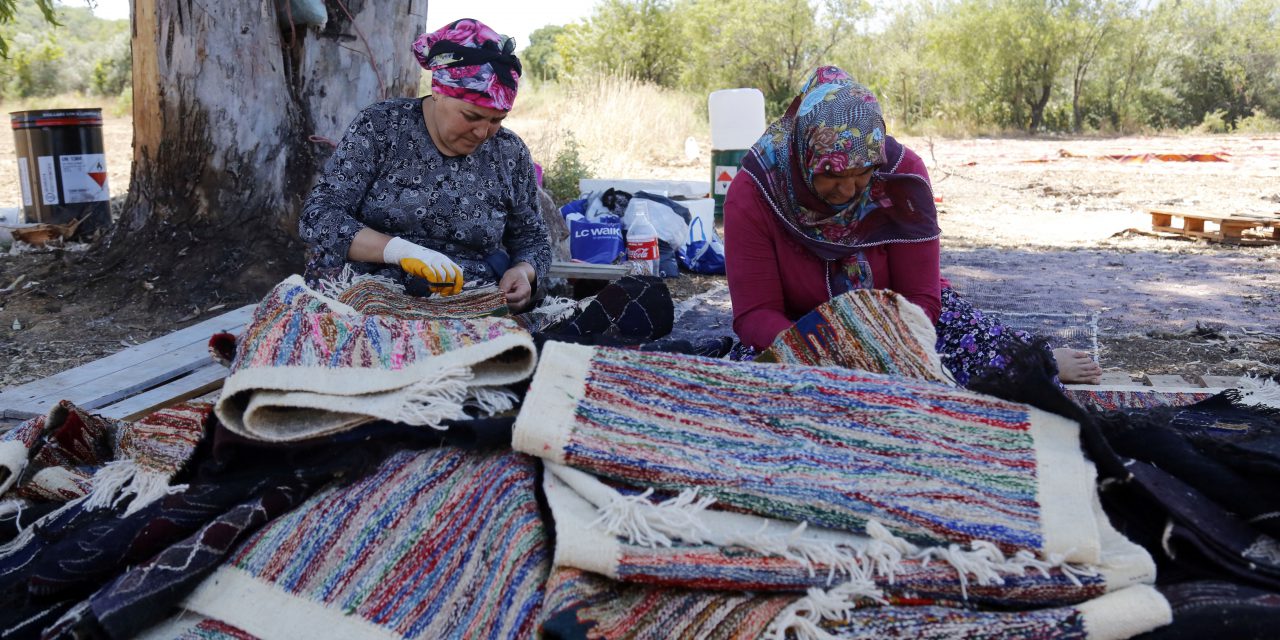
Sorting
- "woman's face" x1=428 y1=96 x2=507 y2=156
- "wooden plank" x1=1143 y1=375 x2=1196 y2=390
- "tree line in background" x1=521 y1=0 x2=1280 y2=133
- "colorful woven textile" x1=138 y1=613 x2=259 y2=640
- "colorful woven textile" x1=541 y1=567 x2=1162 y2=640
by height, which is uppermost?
"tree line in background" x1=521 y1=0 x2=1280 y2=133

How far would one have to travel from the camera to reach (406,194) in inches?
114

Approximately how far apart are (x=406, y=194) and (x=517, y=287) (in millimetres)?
428

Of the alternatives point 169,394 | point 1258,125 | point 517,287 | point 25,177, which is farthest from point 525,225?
point 1258,125

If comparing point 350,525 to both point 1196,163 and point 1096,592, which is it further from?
point 1196,163

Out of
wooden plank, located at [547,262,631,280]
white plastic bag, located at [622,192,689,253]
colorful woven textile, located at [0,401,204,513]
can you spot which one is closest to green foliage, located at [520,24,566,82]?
white plastic bag, located at [622,192,689,253]

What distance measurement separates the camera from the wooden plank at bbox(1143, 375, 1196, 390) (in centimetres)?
288

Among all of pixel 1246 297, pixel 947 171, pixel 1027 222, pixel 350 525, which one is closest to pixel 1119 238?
pixel 1027 222

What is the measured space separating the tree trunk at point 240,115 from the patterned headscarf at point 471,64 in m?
1.70

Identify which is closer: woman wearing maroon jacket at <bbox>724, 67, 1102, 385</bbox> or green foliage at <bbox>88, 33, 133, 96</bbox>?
woman wearing maroon jacket at <bbox>724, 67, 1102, 385</bbox>

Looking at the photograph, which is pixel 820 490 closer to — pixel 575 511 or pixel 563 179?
pixel 575 511

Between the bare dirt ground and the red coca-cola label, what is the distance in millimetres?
467

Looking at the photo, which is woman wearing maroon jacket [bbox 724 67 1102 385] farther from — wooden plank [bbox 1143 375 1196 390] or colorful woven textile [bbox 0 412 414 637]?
colorful woven textile [bbox 0 412 414 637]

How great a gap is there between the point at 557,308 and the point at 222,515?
1642mm

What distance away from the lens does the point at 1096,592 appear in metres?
1.44
